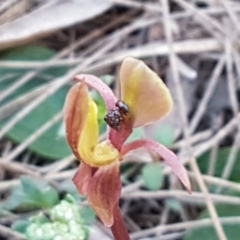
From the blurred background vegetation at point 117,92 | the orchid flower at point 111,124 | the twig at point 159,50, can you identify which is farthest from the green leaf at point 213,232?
the orchid flower at point 111,124

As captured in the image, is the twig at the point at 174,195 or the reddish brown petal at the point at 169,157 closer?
the reddish brown petal at the point at 169,157

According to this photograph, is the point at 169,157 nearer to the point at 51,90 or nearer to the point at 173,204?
the point at 173,204

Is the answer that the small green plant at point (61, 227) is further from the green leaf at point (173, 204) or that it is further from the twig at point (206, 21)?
the twig at point (206, 21)

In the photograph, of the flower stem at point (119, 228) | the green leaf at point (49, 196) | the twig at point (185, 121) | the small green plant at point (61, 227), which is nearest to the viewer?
the flower stem at point (119, 228)

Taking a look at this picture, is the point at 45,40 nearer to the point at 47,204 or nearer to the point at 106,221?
the point at 47,204

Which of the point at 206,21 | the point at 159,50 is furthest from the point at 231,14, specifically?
the point at 159,50

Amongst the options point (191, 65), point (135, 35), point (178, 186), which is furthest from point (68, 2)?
point (178, 186)
